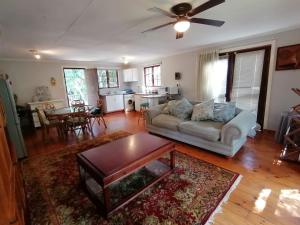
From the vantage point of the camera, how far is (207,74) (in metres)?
4.42

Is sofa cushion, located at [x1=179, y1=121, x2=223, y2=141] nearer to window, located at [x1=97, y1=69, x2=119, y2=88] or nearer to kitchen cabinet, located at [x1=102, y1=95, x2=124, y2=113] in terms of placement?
kitchen cabinet, located at [x1=102, y1=95, x2=124, y2=113]

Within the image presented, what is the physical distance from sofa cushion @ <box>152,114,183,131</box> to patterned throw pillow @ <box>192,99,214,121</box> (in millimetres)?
364

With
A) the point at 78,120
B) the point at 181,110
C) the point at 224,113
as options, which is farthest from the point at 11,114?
the point at 224,113

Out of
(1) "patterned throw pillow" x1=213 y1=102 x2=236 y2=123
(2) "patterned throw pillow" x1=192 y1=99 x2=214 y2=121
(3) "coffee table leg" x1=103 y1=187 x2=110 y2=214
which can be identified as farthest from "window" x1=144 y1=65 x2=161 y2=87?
(3) "coffee table leg" x1=103 y1=187 x2=110 y2=214

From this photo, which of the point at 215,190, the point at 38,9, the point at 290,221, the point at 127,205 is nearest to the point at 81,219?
the point at 127,205

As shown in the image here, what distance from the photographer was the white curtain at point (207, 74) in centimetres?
426

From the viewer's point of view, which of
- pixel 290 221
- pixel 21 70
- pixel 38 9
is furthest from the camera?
pixel 21 70

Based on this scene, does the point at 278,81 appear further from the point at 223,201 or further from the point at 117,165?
the point at 117,165

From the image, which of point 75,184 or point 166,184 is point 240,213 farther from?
point 75,184

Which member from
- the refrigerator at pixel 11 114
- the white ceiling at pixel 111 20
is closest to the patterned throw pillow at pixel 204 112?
the white ceiling at pixel 111 20

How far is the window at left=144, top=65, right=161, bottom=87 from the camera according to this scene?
6.31 m

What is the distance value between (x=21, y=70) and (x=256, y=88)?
6.91 meters

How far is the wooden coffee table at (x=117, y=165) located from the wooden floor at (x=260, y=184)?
860 mm

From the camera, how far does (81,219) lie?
156 cm
